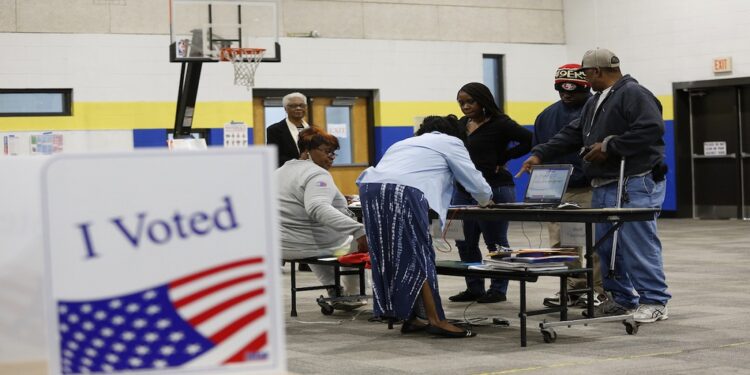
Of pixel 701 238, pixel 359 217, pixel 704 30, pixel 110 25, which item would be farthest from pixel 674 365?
pixel 704 30

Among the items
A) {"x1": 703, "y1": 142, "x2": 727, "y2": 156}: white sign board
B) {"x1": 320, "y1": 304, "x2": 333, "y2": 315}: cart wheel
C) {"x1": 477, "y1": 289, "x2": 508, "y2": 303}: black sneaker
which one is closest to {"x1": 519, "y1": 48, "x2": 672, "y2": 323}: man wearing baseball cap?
{"x1": 477, "y1": 289, "x2": 508, "y2": 303}: black sneaker

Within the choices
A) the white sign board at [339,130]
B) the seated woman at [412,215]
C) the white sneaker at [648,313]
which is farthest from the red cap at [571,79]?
the white sign board at [339,130]

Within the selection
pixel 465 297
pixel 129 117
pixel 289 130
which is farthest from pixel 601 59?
pixel 129 117

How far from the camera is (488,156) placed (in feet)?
22.5

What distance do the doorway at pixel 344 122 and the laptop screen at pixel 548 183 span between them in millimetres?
9014

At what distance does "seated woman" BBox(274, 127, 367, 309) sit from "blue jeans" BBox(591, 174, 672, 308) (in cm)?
133

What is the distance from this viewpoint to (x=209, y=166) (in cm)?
164

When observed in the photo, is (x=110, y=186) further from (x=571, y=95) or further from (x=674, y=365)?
(x=571, y=95)

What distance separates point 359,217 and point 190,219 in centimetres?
563

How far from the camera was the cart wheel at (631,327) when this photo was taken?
537 cm

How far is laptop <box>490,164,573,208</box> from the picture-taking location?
575 cm

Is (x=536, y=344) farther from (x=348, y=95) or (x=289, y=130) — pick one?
(x=348, y=95)

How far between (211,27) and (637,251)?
21.8ft

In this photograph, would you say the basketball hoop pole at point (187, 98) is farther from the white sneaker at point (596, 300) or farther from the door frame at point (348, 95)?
the white sneaker at point (596, 300)
